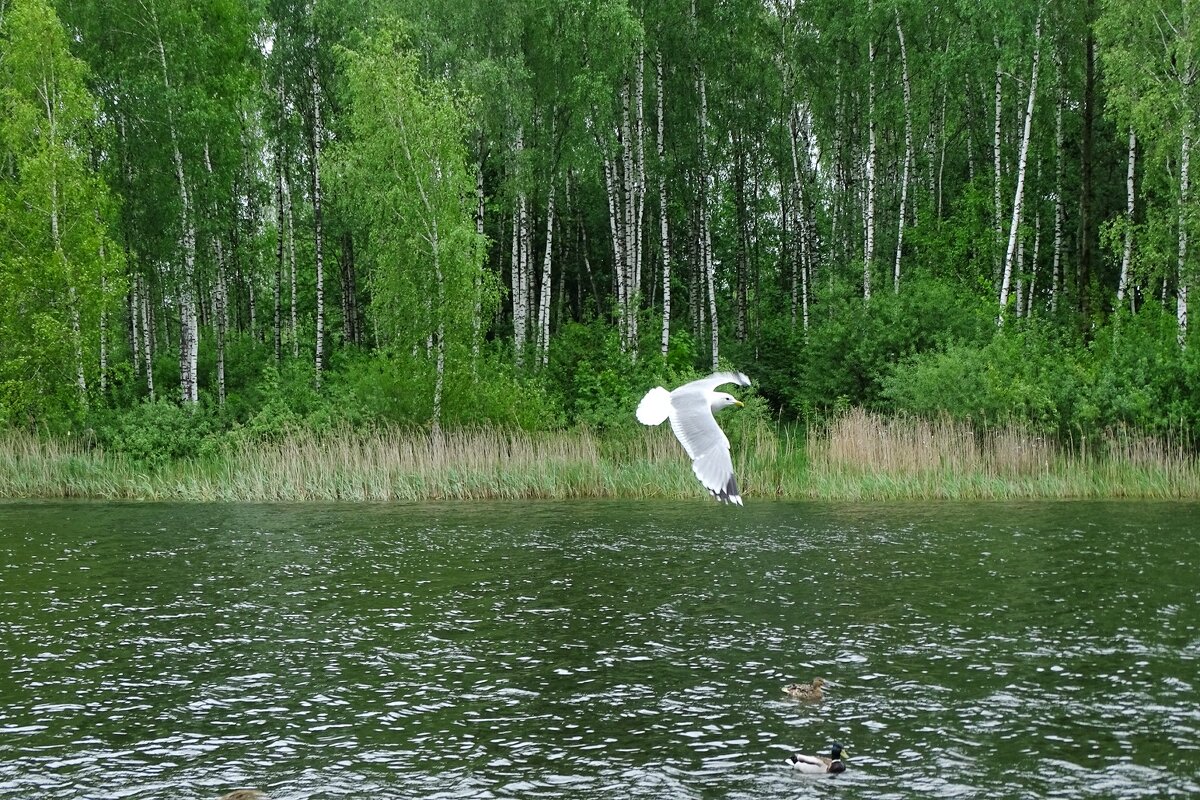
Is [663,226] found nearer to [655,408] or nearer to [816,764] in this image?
[655,408]

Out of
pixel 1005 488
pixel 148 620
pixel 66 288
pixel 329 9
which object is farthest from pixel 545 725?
pixel 329 9

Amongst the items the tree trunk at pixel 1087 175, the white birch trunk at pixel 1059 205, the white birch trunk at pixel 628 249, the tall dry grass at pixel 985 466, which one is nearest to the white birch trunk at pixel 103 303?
the white birch trunk at pixel 628 249

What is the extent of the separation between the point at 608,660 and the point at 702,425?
10.7ft

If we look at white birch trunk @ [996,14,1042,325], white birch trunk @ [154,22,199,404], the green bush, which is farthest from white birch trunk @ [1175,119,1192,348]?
white birch trunk @ [154,22,199,404]

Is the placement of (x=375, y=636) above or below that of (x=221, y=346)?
below

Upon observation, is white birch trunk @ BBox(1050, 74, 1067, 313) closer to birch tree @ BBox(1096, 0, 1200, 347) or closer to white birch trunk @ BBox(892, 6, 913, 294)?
white birch trunk @ BBox(892, 6, 913, 294)

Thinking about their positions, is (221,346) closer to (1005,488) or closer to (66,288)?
(66,288)

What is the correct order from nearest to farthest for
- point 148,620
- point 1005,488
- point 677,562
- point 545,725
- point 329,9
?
point 545,725 < point 148,620 < point 677,562 < point 1005,488 < point 329,9

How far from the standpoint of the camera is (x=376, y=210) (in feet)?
94.2

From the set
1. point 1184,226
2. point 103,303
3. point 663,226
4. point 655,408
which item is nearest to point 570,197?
point 663,226

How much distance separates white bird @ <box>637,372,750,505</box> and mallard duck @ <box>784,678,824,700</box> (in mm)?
2176

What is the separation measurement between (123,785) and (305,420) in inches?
840

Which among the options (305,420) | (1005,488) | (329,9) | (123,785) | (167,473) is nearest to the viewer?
(123,785)

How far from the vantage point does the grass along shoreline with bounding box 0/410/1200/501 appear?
23469mm
